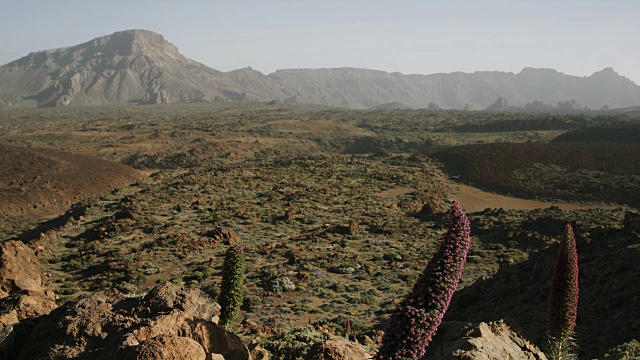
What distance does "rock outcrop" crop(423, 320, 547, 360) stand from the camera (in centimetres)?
758

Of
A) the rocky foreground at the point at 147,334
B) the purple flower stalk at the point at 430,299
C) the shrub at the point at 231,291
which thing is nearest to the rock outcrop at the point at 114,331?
the rocky foreground at the point at 147,334

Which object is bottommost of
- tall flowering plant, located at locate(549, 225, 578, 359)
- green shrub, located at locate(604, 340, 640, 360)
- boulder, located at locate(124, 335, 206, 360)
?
green shrub, located at locate(604, 340, 640, 360)

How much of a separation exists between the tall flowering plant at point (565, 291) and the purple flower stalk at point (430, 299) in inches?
82.7

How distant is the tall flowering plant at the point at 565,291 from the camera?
21.6 feet

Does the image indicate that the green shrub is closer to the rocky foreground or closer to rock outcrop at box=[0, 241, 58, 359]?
the rocky foreground

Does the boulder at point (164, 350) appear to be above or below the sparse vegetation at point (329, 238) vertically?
above

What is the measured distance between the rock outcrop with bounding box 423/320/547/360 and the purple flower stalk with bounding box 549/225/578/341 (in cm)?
132

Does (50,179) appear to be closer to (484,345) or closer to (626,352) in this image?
(484,345)

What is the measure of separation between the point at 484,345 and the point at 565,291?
1.90 metres

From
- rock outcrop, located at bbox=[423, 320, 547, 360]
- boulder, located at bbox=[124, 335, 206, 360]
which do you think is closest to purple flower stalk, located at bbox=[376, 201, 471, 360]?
rock outcrop, located at bbox=[423, 320, 547, 360]

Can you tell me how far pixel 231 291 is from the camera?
11.3 meters

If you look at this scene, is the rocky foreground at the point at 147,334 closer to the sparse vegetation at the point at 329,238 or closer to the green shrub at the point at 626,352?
the green shrub at the point at 626,352

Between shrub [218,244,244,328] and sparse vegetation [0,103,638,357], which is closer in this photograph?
shrub [218,244,244,328]

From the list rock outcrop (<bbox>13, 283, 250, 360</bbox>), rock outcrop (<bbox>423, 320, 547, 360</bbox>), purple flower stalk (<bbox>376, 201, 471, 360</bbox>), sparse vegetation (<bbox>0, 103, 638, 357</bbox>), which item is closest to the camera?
purple flower stalk (<bbox>376, 201, 471, 360</bbox>)
